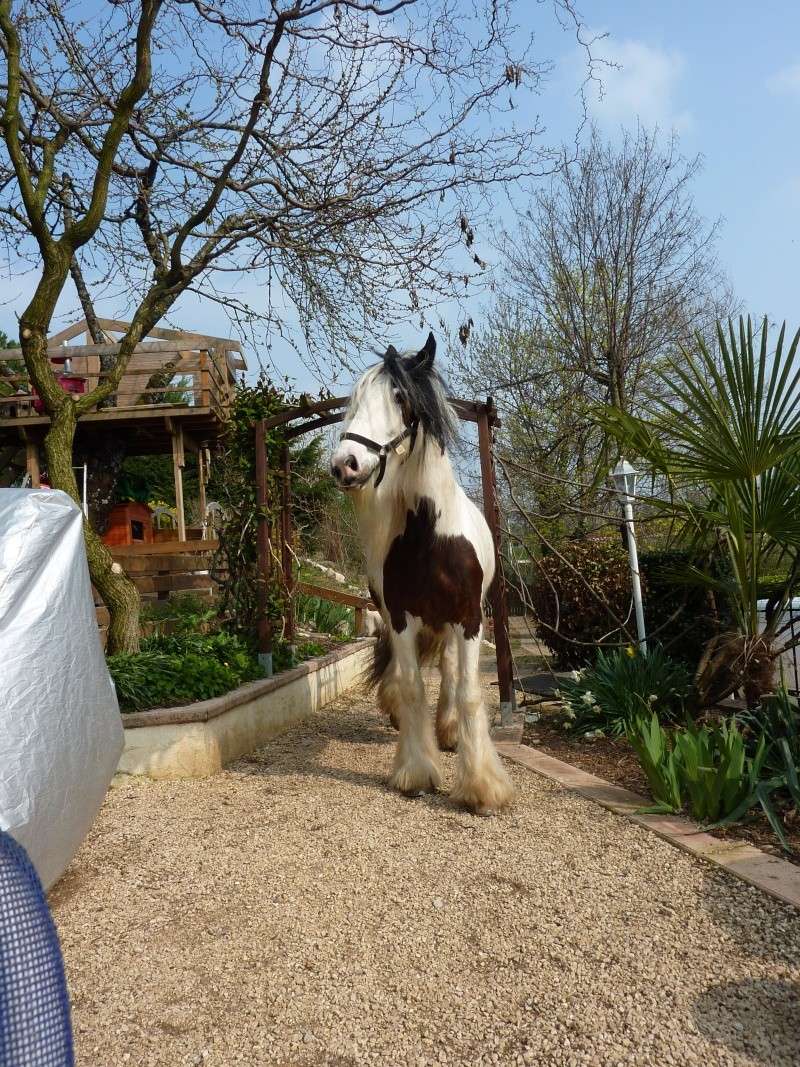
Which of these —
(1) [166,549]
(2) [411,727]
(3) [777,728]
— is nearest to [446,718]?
(2) [411,727]

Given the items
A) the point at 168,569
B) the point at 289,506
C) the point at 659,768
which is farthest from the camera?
the point at 168,569

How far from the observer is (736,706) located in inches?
204

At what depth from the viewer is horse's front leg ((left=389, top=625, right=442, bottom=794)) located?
411 cm

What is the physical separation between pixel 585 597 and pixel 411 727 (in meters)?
4.31

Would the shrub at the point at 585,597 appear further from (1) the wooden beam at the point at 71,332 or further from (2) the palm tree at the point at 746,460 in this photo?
(1) the wooden beam at the point at 71,332

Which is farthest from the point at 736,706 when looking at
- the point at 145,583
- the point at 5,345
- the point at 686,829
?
the point at 5,345

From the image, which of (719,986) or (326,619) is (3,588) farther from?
(326,619)

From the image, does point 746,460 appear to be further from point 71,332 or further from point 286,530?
point 71,332

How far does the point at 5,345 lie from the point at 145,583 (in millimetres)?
16124

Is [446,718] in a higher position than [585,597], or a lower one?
lower

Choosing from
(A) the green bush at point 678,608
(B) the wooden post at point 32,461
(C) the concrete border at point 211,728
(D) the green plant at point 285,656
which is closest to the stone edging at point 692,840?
(A) the green bush at point 678,608

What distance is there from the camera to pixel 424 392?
3.80 meters

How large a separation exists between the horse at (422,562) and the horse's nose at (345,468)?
0.21m

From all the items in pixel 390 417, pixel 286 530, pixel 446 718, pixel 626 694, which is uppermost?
pixel 390 417
